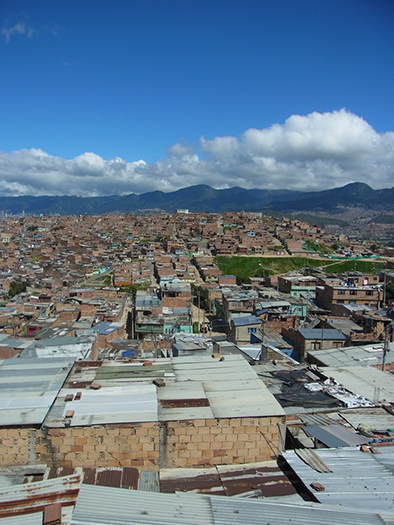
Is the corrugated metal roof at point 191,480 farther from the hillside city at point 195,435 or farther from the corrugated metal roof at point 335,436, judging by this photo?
the corrugated metal roof at point 335,436

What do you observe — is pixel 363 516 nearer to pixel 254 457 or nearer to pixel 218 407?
pixel 254 457

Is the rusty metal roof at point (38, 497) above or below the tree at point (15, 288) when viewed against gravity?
above

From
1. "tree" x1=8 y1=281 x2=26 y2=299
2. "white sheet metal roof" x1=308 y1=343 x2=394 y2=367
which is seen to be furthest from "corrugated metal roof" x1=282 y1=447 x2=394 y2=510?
"tree" x1=8 y1=281 x2=26 y2=299

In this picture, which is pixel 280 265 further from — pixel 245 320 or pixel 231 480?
pixel 231 480

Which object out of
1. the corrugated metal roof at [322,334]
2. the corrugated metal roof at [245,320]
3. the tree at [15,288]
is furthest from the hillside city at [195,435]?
the tree at [15,288]

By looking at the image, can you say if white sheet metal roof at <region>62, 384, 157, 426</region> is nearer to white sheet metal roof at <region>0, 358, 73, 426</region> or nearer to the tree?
white sheet metal roof at <region>0, 358, 73, 426</region>

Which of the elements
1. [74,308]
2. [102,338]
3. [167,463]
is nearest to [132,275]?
[74,308]
